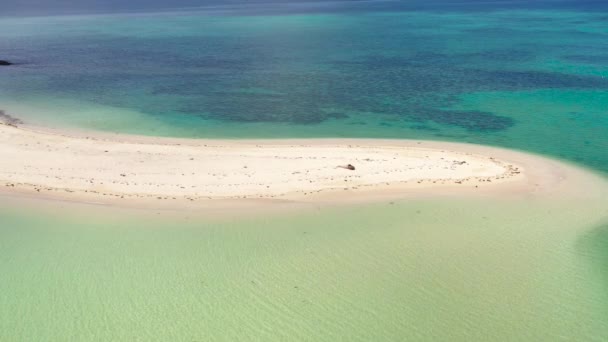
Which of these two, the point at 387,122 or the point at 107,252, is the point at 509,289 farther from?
the point at 387,122

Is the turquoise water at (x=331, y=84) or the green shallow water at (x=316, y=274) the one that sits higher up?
the turquoise water at (x=331, y=84)

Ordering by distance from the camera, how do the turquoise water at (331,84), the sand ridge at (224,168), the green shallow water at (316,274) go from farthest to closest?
the turquoise water at (331,84)
the sand ridge at (224,168)
the green shallow water at (316,274)

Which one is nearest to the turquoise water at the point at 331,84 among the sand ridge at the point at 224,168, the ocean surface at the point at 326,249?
the ocean surface at the point at 326,249

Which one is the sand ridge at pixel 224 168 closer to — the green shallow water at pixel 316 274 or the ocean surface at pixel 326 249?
the ocean surface at pixel 326 249

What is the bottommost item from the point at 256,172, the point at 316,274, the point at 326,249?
the point at 316,274

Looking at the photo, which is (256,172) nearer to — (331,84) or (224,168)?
(224,168)

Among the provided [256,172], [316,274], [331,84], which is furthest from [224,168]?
[331,84]

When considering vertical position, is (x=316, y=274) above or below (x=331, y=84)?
below

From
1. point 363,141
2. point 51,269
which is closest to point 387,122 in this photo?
point 363,141
